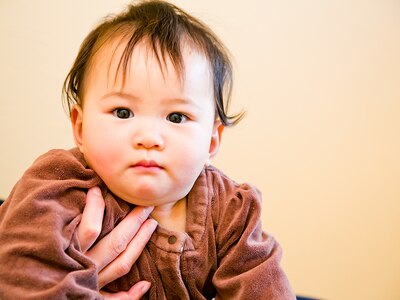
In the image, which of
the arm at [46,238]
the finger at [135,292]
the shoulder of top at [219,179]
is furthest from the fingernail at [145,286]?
the shoulder of top at [219,179]

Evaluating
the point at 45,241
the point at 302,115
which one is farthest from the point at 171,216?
the point at 302,115

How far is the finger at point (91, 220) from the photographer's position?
598mm

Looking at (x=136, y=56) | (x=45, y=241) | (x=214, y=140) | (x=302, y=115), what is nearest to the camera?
(x=45, y=241)

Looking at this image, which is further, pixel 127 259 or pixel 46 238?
pixel 127 259

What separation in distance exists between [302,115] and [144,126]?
91 cm

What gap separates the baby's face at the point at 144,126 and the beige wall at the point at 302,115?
30.3 inches

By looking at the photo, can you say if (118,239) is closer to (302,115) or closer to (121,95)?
(121,95)

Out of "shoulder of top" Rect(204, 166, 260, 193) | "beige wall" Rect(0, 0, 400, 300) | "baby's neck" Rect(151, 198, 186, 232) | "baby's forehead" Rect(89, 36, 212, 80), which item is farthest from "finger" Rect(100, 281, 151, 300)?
"beige wall" Rect(0, 0, 400, 300)

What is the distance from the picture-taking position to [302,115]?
1381 mm

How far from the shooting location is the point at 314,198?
143 cm

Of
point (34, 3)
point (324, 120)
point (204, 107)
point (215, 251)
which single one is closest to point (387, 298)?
point (324, 120)

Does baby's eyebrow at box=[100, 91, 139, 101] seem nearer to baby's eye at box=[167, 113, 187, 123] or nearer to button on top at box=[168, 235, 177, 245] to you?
baby's eye at box=[167, 113, 187, 123]

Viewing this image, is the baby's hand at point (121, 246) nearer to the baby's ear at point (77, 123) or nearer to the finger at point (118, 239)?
the finger at point (118, 239)

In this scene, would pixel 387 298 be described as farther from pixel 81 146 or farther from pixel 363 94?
pixel 81 146
